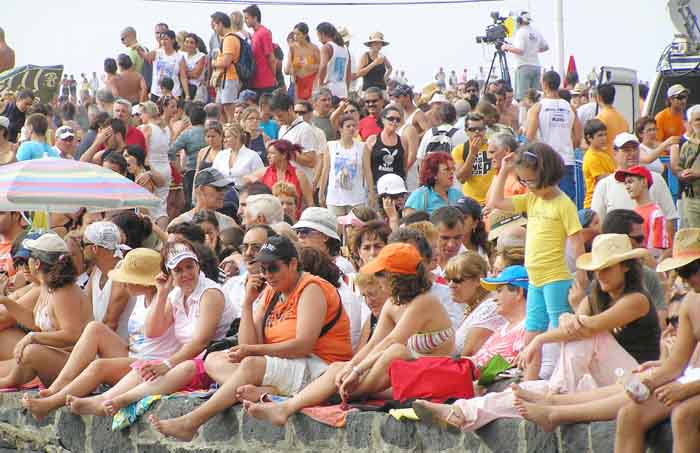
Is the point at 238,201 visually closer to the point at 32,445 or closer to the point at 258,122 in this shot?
the point at 258,122

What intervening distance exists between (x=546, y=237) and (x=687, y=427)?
2334 mm

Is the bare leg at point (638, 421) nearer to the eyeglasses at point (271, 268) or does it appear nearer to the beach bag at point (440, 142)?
the eyeglasses at point (271, 268)

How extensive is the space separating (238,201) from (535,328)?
5455 mm

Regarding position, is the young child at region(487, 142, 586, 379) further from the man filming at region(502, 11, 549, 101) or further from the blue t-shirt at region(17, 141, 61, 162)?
the man filming at region(502, 11, 549, 101)

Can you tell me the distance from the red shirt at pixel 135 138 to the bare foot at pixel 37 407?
20.3 ft

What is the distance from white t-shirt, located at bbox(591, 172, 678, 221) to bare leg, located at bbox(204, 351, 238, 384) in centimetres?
391

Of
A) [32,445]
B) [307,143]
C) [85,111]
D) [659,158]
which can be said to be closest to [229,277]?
[32,445]

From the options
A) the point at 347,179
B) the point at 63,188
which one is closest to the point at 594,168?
the point at 347,179

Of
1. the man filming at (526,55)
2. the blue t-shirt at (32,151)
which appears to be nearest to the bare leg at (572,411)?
the blue t-shirt at (32,151)

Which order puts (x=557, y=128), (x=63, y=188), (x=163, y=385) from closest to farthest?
(x=163, y=385), (x=63, y=188), (x=557, y=128)

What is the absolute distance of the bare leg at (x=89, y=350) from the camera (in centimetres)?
982

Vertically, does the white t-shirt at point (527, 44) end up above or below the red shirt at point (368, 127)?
above

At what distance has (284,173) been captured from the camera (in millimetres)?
14031

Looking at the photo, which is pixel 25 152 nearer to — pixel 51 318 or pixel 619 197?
pixel 51 318
